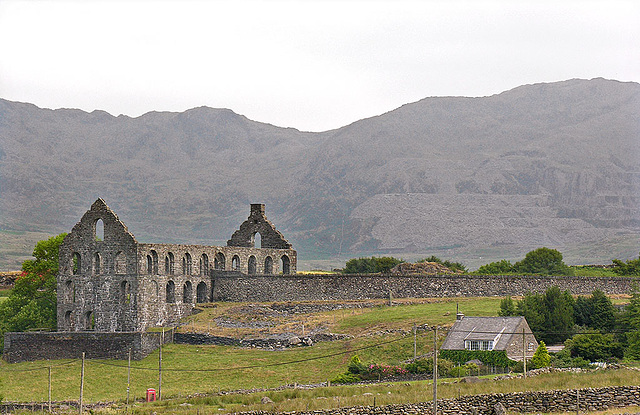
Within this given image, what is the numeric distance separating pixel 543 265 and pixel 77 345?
56.3m

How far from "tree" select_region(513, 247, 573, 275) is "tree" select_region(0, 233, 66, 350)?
2066 inches

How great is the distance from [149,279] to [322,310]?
1570 centimetres

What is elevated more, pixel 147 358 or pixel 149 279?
pixel 149 279

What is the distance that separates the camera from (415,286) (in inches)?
3354

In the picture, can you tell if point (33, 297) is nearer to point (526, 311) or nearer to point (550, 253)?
point (526, 311)

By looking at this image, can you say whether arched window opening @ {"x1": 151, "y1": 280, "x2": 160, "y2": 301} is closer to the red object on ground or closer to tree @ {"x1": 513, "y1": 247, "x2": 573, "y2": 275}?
the red object on ground

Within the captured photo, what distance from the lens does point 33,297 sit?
8944 cm

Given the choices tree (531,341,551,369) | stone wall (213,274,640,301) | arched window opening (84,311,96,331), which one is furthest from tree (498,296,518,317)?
arched window opening (84,311,96,331)

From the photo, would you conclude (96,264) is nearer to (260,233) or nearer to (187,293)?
(187,293)

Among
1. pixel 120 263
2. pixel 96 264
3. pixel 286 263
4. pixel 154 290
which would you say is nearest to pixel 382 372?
pixel 154 290

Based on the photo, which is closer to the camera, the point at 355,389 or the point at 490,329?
the point at 355,389

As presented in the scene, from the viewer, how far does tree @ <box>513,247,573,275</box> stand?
104 meters

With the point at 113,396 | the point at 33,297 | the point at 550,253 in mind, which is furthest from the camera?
the point at 550,253

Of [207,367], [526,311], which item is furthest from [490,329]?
[207,367]
